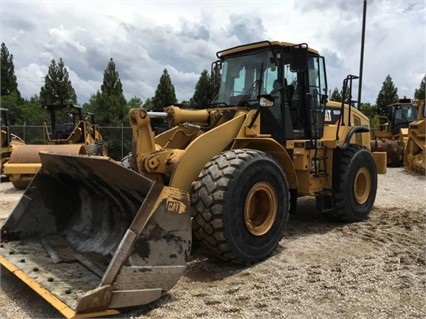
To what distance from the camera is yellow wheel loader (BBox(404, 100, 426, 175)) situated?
13844 mm

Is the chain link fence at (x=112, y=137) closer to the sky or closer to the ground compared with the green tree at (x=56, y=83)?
closer to the ground

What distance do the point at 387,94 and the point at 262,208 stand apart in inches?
1290

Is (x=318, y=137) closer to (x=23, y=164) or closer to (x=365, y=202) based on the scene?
(x=365, y=202)

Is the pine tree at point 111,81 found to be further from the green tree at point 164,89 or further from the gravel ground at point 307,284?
the gravel ground at point 307,284

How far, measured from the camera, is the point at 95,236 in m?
4.93

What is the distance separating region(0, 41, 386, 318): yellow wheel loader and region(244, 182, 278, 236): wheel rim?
1 cm

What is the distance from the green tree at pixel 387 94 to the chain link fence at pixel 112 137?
72.1 feet

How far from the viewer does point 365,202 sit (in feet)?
23.7

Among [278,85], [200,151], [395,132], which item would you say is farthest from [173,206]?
[395,132]

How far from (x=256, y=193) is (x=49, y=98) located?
81.5 feet

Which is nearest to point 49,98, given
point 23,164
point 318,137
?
point 23,164

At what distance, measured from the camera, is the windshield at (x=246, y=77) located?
6047mm

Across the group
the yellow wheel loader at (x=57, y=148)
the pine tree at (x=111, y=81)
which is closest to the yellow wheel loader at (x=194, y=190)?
the yellow wheel loader at (x=57, y=148)

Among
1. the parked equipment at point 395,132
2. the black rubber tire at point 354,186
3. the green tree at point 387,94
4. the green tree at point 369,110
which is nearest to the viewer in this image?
the black rubber tire at point 354,186
